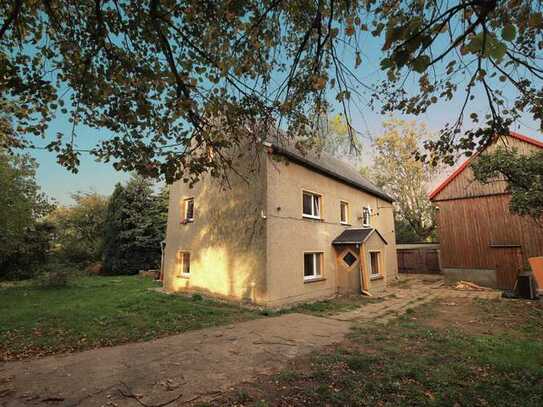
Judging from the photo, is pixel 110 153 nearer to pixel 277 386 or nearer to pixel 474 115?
pixel 277 386

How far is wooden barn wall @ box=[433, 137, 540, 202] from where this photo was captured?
16.2 metres

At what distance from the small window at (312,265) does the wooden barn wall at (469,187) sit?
34.3ft

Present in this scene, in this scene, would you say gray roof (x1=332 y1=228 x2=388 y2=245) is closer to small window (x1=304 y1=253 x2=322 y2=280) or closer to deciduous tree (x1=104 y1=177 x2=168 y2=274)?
small window (x1=304 y1=253 x2=322 y2=280)

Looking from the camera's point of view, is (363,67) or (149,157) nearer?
(363,67)

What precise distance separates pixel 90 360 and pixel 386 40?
6.75 meters

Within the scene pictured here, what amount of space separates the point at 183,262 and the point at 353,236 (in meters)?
8.46

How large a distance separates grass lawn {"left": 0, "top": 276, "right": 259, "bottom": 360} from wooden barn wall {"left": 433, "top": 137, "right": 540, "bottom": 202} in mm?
15191

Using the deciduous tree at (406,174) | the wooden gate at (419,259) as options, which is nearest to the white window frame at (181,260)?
the wooden gate at (419,259)

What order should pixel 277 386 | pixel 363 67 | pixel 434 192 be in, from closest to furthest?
pixel 363 67 → pixel 277 386 → pixel 434 192

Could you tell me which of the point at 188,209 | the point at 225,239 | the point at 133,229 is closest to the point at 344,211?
the point at 225,239

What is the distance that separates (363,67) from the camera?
354 cm

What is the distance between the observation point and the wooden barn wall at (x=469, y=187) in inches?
636

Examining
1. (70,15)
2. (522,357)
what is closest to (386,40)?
(70,15)

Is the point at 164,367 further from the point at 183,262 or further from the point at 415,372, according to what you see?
the point at 183,262
